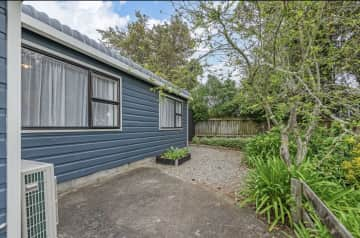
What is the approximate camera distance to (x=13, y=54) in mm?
1535

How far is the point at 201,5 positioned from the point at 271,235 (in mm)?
2995

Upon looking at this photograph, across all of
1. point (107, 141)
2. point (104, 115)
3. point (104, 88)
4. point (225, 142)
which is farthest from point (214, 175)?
point (225, 142)

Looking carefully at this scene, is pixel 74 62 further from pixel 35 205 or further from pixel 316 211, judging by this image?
pixel 316 211

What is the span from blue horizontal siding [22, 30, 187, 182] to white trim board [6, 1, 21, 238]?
187 cm

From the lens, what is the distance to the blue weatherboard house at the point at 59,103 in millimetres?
1510

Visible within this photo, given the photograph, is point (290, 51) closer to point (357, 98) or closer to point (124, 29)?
point (357, 98)

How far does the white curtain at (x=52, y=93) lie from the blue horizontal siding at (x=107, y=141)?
8.6 inches

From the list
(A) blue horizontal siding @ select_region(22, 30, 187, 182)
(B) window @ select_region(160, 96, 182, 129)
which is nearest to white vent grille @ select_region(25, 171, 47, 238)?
(A) blue horizontal siding @ select_region(22, 30, 187, 182)

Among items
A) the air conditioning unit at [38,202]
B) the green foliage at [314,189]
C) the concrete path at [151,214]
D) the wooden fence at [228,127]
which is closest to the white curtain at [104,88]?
the concrete path at [151,214]

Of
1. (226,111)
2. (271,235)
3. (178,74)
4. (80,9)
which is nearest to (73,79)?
(178,74)

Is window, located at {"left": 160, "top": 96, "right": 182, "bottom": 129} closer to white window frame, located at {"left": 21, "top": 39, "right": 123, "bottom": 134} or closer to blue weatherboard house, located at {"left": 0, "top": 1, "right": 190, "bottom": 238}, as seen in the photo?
blue weatherboard house, located at {"left": 0, "top": 1, "right": 190, "bottom": 238}

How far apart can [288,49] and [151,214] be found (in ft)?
11.9

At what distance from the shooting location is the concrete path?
2506 millimetres

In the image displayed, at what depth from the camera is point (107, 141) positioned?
4.80 m
